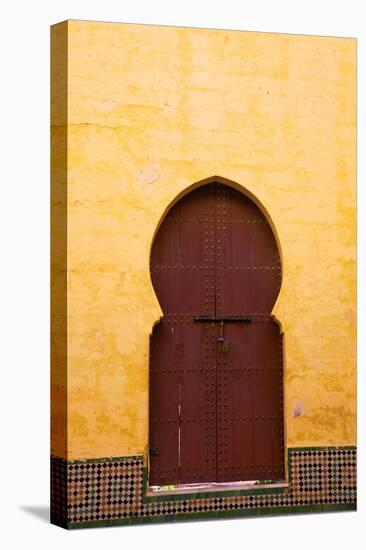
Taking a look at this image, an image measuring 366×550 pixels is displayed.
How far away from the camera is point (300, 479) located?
13.4 meters

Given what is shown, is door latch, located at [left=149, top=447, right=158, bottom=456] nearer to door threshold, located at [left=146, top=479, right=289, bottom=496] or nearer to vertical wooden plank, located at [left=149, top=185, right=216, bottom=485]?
vertical wooden plank, located at [left=149, top=185, right=216, bottom=485]

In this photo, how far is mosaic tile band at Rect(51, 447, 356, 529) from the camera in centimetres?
1271

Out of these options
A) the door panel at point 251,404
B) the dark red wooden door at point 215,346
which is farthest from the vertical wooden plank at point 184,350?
the door panel at point 251,404

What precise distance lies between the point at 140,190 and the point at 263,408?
252cm

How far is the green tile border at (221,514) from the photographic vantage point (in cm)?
1275

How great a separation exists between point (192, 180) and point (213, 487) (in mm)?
2991

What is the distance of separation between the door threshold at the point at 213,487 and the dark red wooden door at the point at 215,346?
7cm

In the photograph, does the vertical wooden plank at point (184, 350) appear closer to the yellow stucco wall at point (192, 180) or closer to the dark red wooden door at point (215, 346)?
the dark red wooden door at point (215, 346)

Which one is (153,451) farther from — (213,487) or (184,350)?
(184,350)

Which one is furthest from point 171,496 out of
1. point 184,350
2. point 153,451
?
point 184,350

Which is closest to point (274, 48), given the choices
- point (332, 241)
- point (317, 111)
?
point (317, 111)

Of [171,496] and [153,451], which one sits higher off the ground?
[153,451]

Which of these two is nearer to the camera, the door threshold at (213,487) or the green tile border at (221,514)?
the green tile border at (221,514)

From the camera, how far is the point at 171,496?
12992mm
